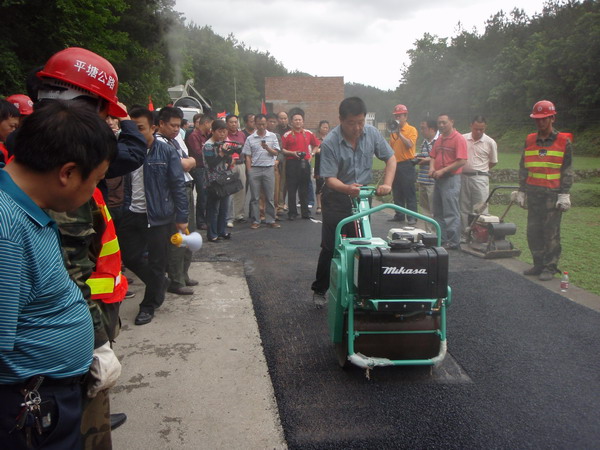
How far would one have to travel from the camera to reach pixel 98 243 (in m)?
2.24

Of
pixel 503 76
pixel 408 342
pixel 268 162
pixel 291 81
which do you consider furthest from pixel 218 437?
pixel 291 81

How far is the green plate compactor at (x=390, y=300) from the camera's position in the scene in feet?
10.5

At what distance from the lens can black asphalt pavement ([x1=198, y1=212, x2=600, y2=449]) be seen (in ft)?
9.55

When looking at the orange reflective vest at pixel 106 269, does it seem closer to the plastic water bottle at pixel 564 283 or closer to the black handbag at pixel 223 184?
the plastic water bottle at pixel 564 283

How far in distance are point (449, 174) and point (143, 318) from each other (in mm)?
5042

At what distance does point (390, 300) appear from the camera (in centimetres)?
321

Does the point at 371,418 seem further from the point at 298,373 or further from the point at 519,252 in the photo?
the point at 519,252

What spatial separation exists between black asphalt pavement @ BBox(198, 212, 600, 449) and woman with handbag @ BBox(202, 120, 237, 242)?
2.72 metres

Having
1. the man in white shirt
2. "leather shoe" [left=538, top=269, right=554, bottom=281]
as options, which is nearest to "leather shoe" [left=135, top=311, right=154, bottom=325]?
"leather shoe" [left=538, top=269, right=554, bottom=281]

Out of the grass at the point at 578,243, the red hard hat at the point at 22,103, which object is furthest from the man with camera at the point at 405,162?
the red hard hat at the point at 22,103

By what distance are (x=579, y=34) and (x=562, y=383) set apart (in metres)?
33.8

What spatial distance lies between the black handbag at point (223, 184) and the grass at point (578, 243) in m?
4.32

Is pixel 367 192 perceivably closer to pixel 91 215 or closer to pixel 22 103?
pixel 91 215

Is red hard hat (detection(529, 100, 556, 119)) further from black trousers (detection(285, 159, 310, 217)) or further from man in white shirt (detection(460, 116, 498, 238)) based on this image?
black trousers (detection(285, 159, 310, 217))
